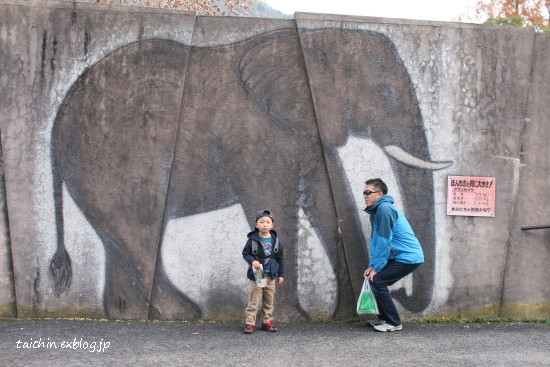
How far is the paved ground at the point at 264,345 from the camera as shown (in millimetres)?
4984

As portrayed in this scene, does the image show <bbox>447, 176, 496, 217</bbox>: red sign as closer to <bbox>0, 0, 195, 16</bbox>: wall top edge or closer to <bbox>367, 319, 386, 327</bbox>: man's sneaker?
<bbox>367, 319, 386, 327</bbox>: man's sneaker

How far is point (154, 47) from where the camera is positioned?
634 cm

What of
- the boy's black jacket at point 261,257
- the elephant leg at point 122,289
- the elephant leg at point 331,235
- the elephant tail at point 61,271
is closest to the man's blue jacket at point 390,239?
the elephant leg at point 331,235

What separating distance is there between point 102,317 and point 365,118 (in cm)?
332

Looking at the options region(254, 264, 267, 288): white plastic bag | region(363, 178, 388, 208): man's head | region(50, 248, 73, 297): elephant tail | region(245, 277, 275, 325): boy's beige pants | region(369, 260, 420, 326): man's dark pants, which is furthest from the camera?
region(50, 248, 73, 297): elephant tail

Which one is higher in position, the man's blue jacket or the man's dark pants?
the man's blue jacket

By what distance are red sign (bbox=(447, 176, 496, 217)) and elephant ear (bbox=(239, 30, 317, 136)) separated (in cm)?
158

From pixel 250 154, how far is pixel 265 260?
1.15 metres

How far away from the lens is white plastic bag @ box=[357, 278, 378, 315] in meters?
6.08

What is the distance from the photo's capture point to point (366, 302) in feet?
20.1

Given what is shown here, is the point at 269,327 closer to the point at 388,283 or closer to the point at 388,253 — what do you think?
the point at 388,283

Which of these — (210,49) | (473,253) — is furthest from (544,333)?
(210,49)

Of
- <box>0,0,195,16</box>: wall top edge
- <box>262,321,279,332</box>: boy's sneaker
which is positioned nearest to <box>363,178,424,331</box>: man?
<box>262,321,279,332</box>: boy's sneaker

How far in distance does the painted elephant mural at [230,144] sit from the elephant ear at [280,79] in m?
0.01
